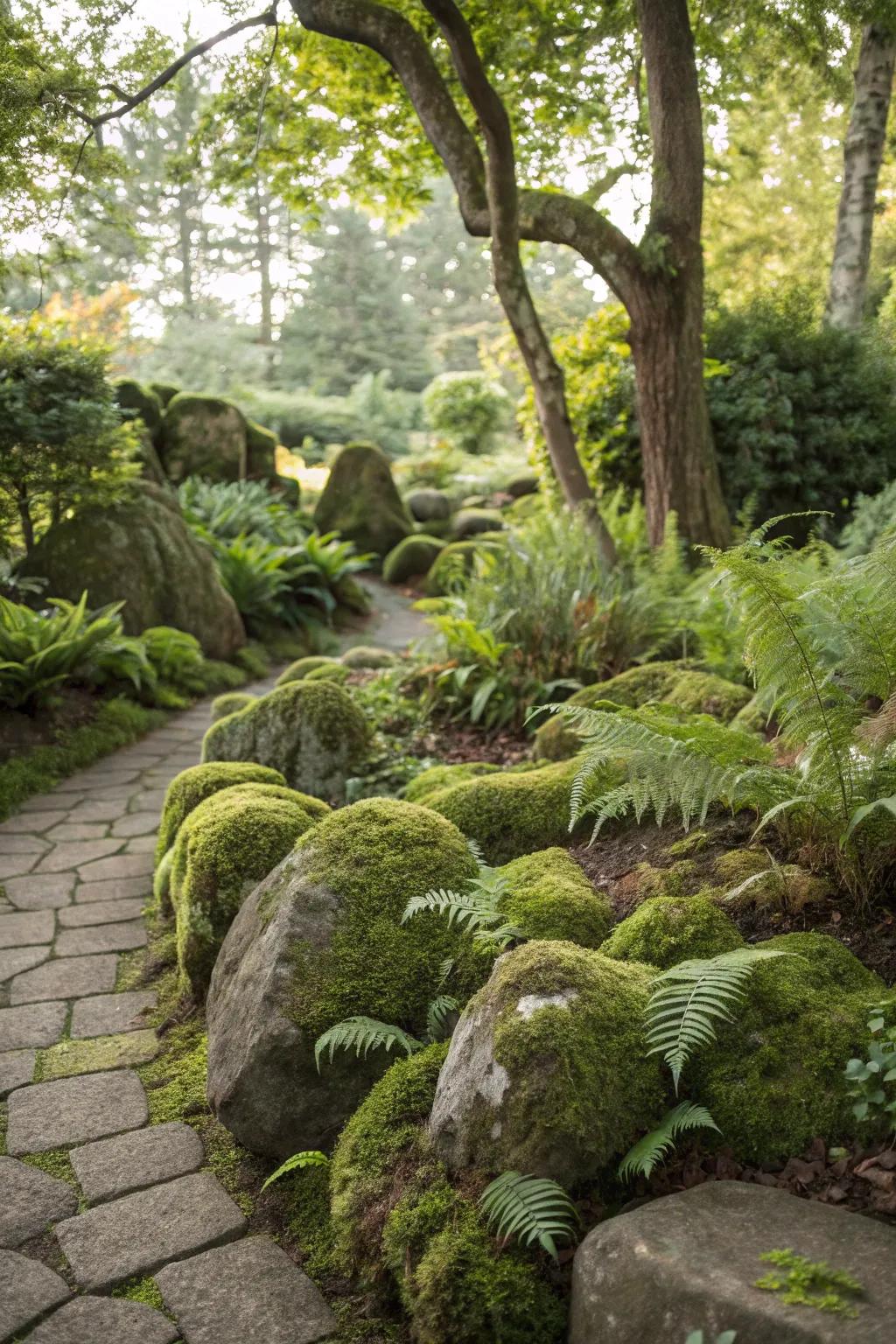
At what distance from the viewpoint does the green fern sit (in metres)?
2.00

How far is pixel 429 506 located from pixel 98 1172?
1457 centimetres

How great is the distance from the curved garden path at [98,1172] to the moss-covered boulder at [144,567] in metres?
3.78

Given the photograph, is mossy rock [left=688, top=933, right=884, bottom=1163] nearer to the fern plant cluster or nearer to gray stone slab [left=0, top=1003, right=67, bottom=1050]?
the fern plant cluster

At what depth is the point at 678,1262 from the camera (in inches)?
71.0

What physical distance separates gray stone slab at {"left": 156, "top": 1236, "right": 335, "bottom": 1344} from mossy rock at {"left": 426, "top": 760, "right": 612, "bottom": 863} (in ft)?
5.28


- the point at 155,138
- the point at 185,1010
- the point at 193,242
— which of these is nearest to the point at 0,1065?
the point at 185,1010

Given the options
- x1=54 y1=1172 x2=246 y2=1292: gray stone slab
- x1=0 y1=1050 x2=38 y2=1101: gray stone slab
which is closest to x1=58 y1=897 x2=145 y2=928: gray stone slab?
x1=0 y1=1050 x2=38 y2=1101: gray stone slab

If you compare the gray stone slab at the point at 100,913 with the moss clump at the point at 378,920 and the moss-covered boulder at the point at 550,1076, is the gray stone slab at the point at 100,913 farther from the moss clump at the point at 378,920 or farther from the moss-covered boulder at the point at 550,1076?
the moss-covered boulder at the point at 550,1076

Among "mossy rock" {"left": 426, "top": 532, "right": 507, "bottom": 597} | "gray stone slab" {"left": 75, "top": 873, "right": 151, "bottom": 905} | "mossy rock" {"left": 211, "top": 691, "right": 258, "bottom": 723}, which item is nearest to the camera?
"gray stone slab" {"left": 75, "top": 873, "right": 151, "bottom": 905}

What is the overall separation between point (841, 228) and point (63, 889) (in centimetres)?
917

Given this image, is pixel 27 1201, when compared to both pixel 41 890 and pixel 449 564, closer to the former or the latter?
pixel 41 890

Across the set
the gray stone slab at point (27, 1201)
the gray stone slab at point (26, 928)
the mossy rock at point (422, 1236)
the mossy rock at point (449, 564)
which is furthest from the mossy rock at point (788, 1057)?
the mossy rock at point (449, 564)

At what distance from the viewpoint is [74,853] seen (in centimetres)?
531

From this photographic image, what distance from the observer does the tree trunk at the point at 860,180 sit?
882 centimetres
